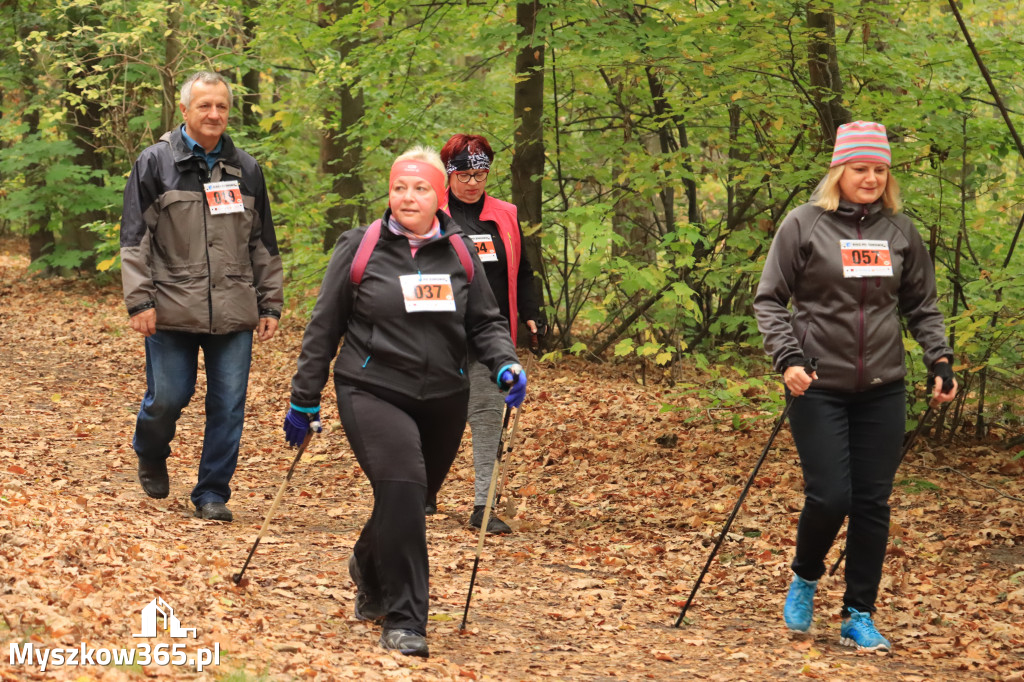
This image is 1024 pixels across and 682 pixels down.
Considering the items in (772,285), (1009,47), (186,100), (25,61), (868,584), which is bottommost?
(868,584)

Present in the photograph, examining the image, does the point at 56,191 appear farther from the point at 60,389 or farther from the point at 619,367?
the point at 619,367

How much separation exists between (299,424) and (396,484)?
53cm

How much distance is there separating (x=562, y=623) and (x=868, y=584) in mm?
1518

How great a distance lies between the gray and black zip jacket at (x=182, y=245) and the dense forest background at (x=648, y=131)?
3021mm

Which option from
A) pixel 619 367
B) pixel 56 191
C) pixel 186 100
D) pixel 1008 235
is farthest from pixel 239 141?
pixel 1008 235

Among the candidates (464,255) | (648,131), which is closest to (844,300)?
(464,255)

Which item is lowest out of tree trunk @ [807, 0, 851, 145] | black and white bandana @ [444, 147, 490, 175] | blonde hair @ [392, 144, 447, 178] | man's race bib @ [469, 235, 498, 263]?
man's race bib @ [469, 235, 498, 263]

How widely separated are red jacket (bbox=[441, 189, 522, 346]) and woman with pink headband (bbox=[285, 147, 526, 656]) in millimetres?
2114

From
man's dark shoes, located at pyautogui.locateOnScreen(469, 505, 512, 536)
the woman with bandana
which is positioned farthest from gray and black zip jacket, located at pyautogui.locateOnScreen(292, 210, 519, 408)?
man's dark shoes, located at pyautogui.locateOnScreen(469, 505, 512, 536)

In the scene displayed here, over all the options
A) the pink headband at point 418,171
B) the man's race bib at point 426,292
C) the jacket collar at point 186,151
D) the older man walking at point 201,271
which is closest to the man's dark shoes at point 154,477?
the older man walking at point 201,271

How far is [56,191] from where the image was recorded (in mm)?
17391

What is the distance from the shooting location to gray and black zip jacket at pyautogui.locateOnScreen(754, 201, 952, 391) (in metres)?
4.53

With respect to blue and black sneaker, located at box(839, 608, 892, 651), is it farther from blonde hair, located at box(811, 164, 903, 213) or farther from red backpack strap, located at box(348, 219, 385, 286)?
red backpack strap, located at box(348, 219, 385, 286)

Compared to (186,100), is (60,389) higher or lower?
lower
